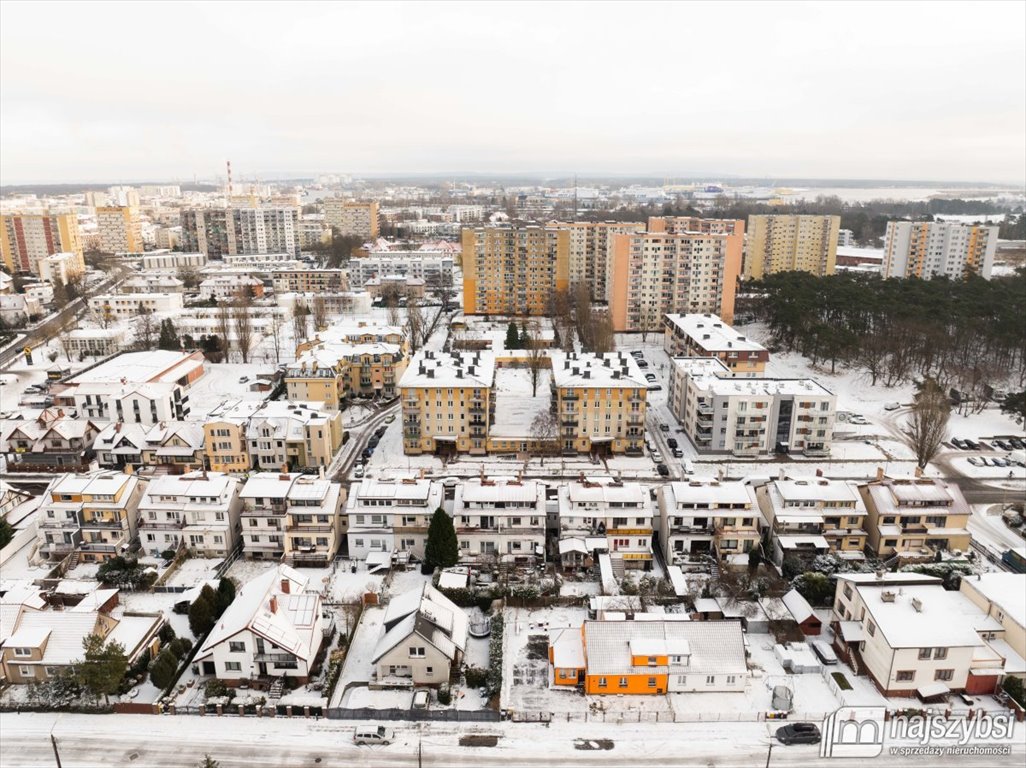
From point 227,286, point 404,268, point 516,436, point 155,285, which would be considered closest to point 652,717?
point 516,436

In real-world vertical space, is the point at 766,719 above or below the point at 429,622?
below

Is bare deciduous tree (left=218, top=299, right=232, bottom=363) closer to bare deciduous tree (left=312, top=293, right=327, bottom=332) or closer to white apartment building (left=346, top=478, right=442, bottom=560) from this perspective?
bare deciduous tree (left=312, top=293, right=327, bottom=332)

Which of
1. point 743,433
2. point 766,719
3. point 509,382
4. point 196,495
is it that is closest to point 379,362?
point 509,382

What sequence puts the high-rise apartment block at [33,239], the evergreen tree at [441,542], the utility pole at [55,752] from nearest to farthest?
the utility pole at [55,752]
the evergreen tree at [441,542]
the high-rise apartment block at [33,239]

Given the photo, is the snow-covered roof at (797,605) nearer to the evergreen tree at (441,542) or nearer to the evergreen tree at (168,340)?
the evergreen tree at (441,542)

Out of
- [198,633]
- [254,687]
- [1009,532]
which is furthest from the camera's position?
[1009,532]

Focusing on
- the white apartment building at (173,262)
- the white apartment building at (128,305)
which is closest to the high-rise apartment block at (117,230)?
the white apartment building at (173,262)

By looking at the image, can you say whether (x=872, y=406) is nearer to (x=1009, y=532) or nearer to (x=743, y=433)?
(x=743, y=433)
